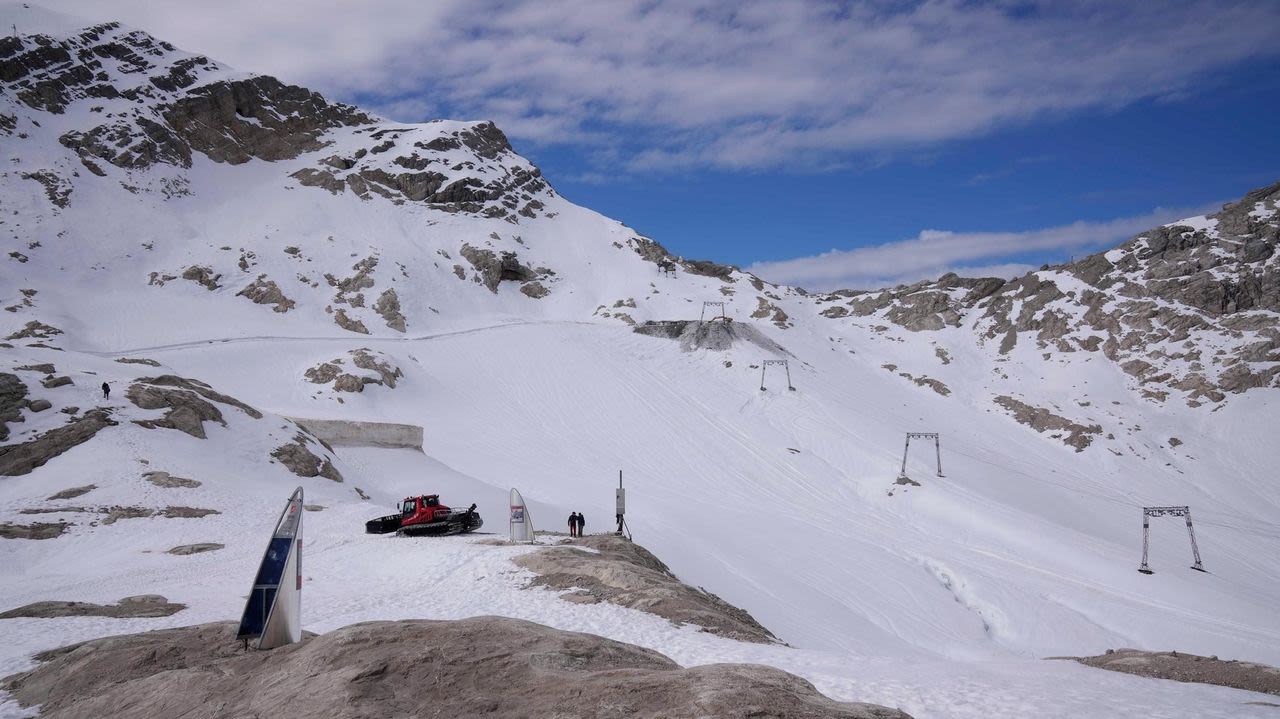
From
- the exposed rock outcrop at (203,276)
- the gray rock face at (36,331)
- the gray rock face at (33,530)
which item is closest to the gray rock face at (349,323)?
the exposed rock outcrop at (203,276)

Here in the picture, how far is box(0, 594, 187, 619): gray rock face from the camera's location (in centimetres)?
1139

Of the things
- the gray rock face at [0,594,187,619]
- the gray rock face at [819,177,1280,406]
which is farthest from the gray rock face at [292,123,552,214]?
the gray rock face at [0,594,187,619]

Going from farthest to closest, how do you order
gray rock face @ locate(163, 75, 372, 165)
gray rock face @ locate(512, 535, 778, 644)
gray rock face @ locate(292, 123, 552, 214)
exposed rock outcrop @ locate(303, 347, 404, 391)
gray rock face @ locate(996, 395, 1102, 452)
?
gray rock face @ locate(292, 123, 552, 214) < gray rock face @ locate(163, 75, 372, 165) < exposed rock outcrop @ locate(303, 347, 404, 391) < gray rock face @ locate(996, 395, 1102, 452) < gray rock face @ locate(512, 535, 778, 644)

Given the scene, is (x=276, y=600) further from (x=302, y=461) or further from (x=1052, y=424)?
(x=1052, y=424)

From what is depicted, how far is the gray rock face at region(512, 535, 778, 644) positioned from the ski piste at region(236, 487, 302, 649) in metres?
6.00

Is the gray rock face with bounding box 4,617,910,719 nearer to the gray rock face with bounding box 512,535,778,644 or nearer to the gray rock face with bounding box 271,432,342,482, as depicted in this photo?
the gray rock face with bounding box 512,535,778,644

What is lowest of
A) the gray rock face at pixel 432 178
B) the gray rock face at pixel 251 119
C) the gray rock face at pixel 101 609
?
the gray rock face at pixel 101 609

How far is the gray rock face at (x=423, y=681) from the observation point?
5203mm

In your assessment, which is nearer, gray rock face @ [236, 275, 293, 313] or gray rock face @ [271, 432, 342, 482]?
gray rock face @ [271, 432, 342, 482]

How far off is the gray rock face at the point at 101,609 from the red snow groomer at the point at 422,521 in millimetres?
8331

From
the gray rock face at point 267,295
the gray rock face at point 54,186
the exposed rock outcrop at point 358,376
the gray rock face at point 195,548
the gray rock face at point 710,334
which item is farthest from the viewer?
the gray rock face at point 54,186

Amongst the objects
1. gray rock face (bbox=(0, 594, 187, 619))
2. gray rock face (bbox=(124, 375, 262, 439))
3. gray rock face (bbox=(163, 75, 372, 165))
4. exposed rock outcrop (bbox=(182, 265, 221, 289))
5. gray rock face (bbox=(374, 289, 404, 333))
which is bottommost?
gray rock face (bbox=(0, 594, 187, 619))

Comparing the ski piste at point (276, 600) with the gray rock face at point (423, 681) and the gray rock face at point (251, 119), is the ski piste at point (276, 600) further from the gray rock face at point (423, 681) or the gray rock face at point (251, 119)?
the gray rock face at point (251, 119)

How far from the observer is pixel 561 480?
37.0m
